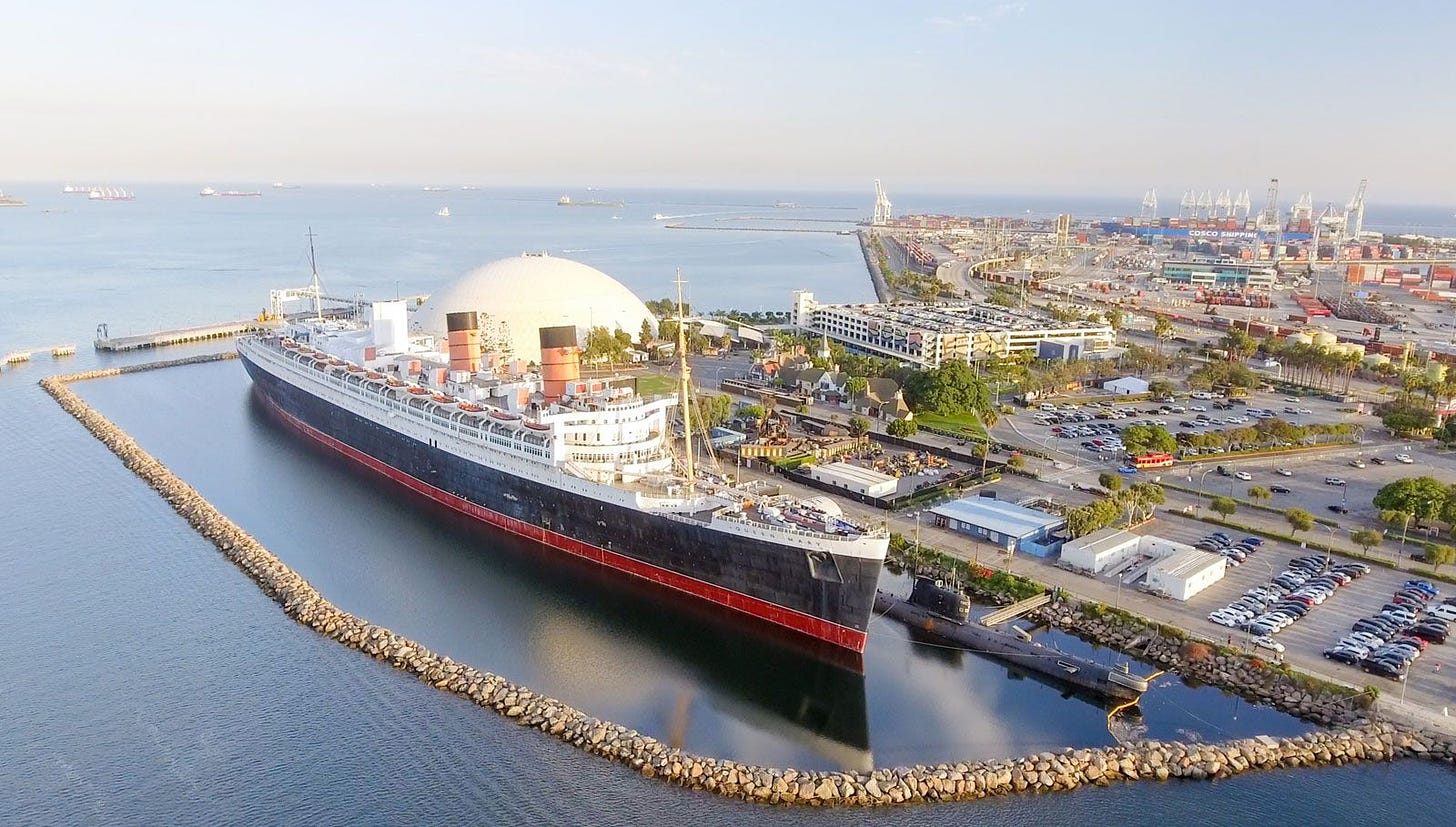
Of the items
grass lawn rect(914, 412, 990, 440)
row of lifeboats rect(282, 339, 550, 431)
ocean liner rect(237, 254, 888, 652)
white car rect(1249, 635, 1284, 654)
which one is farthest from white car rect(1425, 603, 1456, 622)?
row of lifeboats rect(282, 339, 550, 431)

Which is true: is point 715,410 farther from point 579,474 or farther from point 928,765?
point 928,765

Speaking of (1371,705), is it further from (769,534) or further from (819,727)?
(769,534)

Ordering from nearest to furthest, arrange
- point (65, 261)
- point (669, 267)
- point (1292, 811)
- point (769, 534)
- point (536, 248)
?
point (1292, 811)
point (769, 534)
point (65, 261)
point (669, 267)
point (536, 248)

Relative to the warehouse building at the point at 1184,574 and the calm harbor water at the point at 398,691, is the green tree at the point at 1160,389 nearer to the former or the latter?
the warehouse building at the point at 1184,574

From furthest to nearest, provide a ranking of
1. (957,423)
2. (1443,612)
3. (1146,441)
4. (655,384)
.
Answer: (655,384), (957,423), (1146,441), (1443,612)

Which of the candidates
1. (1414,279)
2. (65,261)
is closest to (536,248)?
(65,261)

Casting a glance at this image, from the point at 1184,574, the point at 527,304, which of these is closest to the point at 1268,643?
the point at 1184,574

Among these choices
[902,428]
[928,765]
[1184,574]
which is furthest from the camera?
[902,428]

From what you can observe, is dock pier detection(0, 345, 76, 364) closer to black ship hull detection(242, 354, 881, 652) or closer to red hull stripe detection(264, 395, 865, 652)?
black ship hull detection(242, 354, 881, 652)
